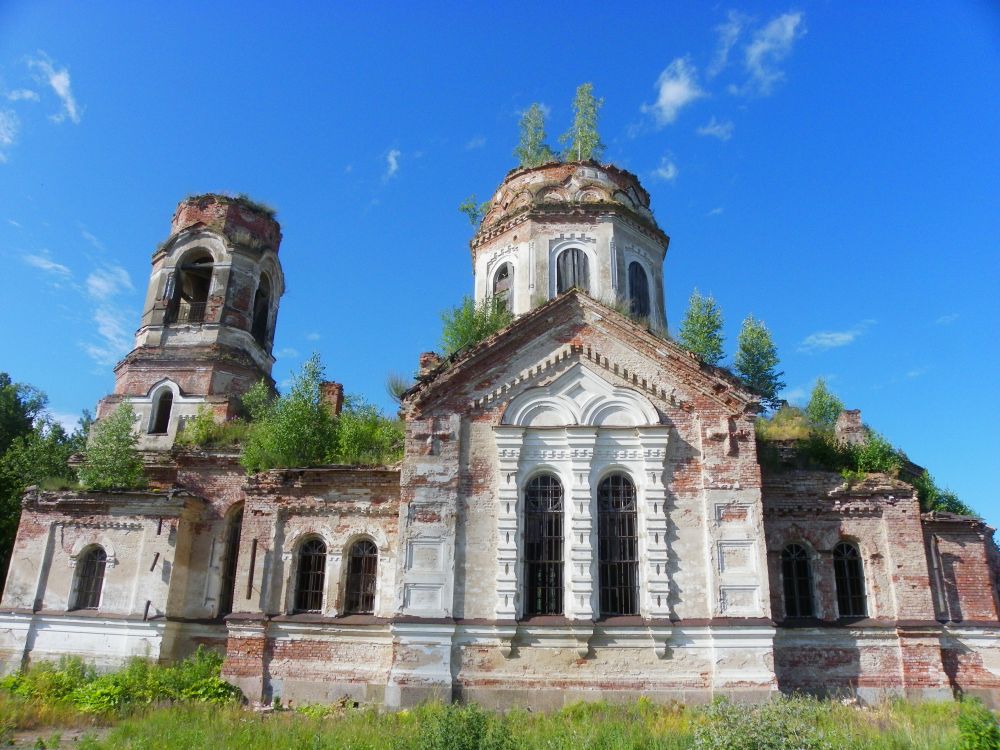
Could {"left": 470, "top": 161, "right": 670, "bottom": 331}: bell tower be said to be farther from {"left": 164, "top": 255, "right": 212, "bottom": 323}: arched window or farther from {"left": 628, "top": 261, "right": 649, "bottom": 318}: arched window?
{"left": 164, "top": 255, "right": 212, "bottom": 323}: arched window

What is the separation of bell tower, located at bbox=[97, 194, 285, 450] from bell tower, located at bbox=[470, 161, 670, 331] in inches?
282

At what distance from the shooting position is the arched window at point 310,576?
15516 mm

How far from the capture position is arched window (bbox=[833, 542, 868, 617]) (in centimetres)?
1530

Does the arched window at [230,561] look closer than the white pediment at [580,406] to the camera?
No

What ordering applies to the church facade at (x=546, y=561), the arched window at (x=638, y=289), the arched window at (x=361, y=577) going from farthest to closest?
the arched window at (x=638, y=289)
the arched window at (x=361, y=577)
the church facade at (x=546, y=561)

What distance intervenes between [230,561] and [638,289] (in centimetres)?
1304

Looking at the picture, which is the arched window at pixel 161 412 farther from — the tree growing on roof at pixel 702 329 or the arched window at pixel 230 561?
the tree growing on roof at pixel 702 329

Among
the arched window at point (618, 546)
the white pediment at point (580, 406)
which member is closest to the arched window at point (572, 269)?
the white pediment at point (580, 406)

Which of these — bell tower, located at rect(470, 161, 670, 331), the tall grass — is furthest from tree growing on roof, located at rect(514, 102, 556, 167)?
the tall grass

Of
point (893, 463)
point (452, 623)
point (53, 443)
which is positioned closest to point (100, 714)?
point (452, 623)

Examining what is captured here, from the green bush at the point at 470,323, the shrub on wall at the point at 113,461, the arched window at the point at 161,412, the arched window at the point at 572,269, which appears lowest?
the shrub on wall at the point at 113,461

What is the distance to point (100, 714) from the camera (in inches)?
505

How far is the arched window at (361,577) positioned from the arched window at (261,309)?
10.1 m

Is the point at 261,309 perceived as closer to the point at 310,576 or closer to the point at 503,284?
the point at 503,284
